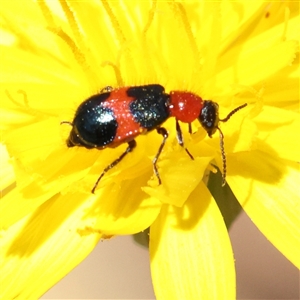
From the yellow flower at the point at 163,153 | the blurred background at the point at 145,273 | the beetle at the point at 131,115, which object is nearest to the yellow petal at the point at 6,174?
the yellow flower at the point at 163,153

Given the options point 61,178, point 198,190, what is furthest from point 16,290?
point 198,190

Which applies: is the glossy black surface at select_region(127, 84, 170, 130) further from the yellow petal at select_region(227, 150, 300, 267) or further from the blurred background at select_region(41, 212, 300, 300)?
the blurred background at select_region(41, 212, 300, 300)

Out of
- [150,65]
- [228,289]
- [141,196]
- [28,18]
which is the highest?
[28,18]

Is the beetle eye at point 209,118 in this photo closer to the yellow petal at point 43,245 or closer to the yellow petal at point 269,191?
the yellow petal at point 269,191

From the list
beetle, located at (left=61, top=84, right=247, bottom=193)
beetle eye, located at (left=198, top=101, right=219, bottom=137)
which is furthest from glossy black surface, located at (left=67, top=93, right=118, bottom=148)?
beetle eye, located at (left=198, top=101, right=219, bottom=137)

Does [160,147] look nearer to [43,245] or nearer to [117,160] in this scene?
[117,160]

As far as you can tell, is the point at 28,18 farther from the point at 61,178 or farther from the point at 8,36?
the point at 61,178
